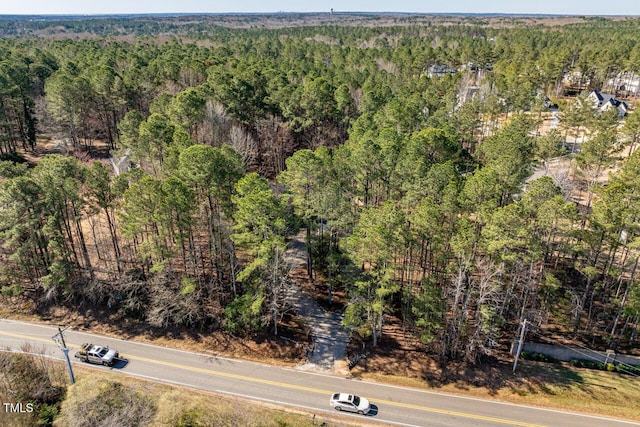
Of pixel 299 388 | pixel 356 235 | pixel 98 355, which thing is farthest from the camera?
pixel 98 355

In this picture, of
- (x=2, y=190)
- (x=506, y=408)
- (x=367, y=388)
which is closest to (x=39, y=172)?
(x=2, y=190)

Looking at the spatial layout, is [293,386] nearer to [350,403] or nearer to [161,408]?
[350,403]

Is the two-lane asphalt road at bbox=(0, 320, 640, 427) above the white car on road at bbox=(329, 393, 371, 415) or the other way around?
the other way around

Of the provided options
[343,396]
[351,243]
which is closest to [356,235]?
[351,243]

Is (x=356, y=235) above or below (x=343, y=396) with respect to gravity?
above

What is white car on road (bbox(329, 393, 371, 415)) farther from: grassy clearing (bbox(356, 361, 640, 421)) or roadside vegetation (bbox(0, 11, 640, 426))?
roadside vegetation (bbox(0, 11, 640, 426))

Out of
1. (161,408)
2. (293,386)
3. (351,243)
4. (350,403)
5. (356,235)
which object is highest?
(356,235)

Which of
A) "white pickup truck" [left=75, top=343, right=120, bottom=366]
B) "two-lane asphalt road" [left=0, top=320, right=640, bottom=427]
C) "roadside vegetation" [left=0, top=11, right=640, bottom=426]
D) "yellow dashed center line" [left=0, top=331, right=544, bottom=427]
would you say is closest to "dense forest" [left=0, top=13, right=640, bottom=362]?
"roadside vegetation" [left=0, top=11, right=640, bottom=426]
